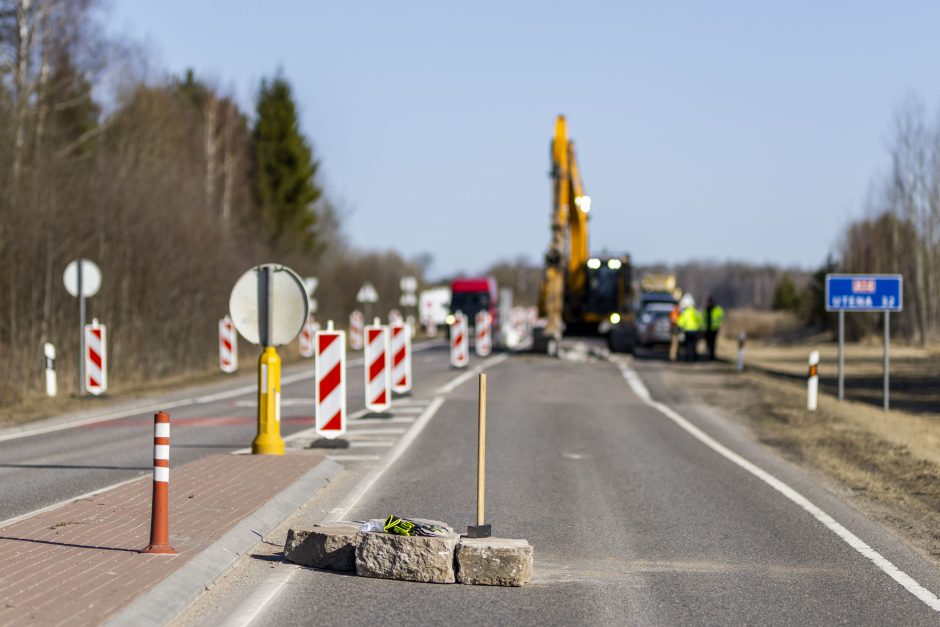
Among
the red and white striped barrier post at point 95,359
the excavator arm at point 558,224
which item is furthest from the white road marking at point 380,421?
the excavator arm at point 558,224

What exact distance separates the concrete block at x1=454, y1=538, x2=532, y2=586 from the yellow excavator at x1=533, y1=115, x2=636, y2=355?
3147 centimetres

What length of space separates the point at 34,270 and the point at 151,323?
5.10 meters

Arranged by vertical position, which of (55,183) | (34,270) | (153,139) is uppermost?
(153,139)

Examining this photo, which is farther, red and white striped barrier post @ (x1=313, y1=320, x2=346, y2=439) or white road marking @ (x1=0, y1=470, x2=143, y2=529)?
red and white striped barrier post @ (x1=313, y1=320, x2=346, y2=439)

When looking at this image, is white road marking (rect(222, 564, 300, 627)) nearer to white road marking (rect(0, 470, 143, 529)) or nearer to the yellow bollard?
white road marking (rect(0, 470, 143, 529))

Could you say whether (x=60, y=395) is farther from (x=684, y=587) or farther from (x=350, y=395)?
(x=684, y=587)

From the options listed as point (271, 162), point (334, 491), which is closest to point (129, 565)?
point (334, 491)

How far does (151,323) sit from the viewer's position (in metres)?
32.9

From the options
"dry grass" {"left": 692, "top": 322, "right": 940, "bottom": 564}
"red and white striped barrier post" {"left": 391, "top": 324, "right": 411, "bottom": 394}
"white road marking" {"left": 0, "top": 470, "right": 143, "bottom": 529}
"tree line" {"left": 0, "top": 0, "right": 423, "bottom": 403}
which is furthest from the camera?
"tree line" {"left": 0, "top": 0, "right": 423, "bottom": 403}

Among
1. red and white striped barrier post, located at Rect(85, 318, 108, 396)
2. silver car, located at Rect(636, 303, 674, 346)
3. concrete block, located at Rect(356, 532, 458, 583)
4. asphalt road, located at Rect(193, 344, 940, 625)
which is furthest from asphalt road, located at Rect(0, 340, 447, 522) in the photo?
silver car, located at Rect(636, 303, 674, 346)

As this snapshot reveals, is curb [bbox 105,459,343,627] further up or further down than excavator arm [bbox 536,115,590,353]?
further down

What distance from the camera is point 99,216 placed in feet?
104

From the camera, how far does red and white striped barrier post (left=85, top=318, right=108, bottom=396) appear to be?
23.6 meters

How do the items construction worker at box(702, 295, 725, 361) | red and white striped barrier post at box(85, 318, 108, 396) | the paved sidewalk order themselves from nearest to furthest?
the paved sidewalk → red and white striped barrier post at box(85, 318, 108, 396) → construction worker at box(702, 295, 725, 361)
